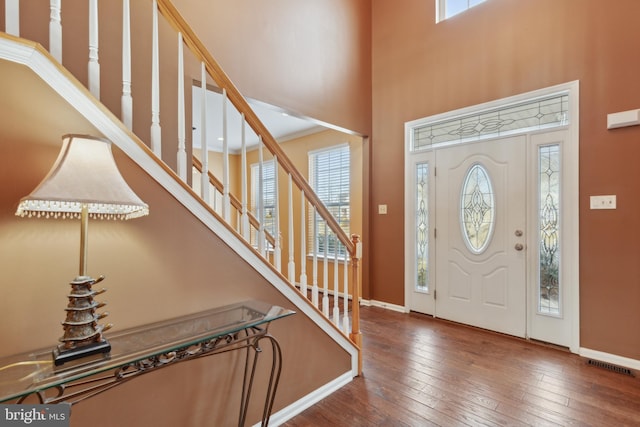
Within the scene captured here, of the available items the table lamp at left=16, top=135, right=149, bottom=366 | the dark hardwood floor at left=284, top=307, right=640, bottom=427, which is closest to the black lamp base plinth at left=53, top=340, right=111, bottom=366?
the table lamp at left=16, top=135, right=149, bottom=366

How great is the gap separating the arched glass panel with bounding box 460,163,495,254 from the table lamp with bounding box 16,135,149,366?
10.8ft

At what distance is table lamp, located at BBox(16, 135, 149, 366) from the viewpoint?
95cm

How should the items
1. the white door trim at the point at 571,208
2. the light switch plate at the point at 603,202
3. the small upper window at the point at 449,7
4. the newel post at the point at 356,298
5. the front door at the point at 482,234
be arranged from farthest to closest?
the small upper window at the point at 449,7 → the front door at the point at 482,234 → the white door trim at the point at 571,208 → the light switch plate at the point at 603,202 → the newel post at the point at 356,298

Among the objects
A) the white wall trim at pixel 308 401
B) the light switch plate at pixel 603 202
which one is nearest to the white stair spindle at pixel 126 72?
the white wall trim at pixel 308 401

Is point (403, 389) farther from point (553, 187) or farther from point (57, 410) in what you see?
point (553, 187)

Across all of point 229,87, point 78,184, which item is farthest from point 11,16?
point 229,87

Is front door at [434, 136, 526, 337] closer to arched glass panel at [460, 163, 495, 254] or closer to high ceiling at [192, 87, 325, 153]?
A: arched glass panel at [460, 163, 495, 254]

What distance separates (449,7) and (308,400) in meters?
4.31

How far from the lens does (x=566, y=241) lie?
280 centimetres

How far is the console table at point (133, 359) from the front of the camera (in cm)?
90

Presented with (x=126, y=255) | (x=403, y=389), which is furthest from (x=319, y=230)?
(x=126, y=255)

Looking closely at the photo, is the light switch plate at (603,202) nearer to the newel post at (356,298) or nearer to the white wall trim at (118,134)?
the newel post at (356,298)

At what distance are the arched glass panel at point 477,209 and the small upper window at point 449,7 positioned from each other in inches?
71.7

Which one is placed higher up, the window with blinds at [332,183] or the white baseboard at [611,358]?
the window with blinds at [332,183]
